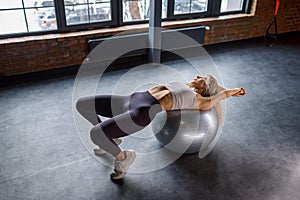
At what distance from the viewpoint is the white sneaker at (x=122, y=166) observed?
7.32 ft

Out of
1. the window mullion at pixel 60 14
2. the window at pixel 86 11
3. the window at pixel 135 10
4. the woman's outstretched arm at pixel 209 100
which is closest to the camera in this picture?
the woman's outstretched arm at pixel 209 100

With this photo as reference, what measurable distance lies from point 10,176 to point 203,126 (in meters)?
1.62

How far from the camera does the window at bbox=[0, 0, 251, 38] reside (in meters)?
3.70

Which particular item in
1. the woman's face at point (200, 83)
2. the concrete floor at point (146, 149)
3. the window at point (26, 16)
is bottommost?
the concrete floor at point (146, 149)

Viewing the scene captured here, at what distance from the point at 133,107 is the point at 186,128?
1.56 feet

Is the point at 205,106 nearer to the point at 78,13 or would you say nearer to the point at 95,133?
the point at 95,133

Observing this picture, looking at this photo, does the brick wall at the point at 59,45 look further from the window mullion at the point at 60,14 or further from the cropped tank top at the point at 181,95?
the cropped tank top at the point at 181,95

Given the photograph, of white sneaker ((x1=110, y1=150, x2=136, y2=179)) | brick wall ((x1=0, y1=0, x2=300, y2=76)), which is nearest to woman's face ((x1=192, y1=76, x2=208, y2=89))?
white sneaker ((x1=110, y1=150, x2=136, y2=179))

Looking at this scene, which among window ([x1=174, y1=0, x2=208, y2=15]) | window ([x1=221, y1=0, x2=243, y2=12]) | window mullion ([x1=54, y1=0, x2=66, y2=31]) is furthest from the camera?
window ([x1=221, y1=0, x2=243, y2=12])

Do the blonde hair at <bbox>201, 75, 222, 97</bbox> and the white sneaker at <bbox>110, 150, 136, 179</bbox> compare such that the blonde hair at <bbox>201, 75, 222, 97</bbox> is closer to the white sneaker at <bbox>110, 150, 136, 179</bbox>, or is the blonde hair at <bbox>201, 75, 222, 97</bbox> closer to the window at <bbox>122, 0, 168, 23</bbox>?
the white sneaker at <bbox>110, 150, 136, 179</bbox>

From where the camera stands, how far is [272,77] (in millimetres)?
4023

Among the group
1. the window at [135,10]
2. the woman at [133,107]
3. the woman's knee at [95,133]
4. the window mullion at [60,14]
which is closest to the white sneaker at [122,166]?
the woman at [133,107]

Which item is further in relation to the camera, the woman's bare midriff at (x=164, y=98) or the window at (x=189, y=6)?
the window at (x=189, y=6)

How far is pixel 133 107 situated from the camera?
2.20 meters
